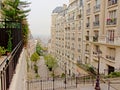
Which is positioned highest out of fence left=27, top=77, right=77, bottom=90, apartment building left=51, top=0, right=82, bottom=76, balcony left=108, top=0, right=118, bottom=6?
balcony left=108, top=0, right=118, bottom=6

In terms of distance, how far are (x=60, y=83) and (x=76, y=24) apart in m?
18.9

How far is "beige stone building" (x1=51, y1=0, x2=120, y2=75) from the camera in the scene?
23.2m

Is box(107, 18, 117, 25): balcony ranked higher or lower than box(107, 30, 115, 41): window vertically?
higher

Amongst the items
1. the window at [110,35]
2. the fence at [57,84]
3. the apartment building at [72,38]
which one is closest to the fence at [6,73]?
the fence at [57,84]

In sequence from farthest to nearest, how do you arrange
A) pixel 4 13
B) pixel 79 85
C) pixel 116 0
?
pixel 116 0 → pixel 79 85 → pixel 4 13

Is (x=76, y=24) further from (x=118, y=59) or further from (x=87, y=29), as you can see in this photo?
(x=118, y=59)

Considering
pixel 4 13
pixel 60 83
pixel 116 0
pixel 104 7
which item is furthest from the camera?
pixel 104 7

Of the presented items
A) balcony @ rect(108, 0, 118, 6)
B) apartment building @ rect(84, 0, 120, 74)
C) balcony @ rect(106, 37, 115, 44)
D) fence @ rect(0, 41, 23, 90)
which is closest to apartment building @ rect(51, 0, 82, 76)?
apartment building @ rect(84, 0, 120, 74)

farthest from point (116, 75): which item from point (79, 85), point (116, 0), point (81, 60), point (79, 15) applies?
point (79, 15)

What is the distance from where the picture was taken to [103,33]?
Result: 86.5ft

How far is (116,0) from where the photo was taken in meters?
22.8

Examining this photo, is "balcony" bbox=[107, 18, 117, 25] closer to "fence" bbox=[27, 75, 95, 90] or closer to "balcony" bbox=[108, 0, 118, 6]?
"balcony" bbox=[108, 0, 118, 6]

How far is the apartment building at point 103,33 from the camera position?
22641mm

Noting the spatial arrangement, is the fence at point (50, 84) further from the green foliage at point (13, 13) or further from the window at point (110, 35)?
the window at point (110, 35)
